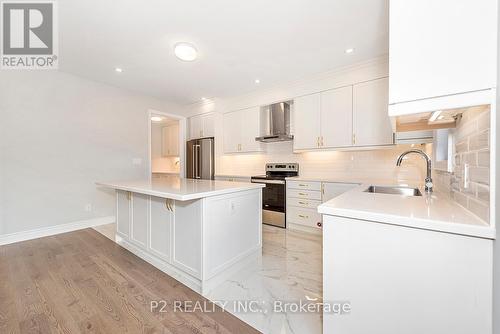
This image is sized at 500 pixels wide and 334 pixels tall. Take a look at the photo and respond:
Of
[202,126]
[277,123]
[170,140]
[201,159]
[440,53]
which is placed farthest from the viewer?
[170,140]

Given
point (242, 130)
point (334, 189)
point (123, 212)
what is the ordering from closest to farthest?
point (123, 212) < point (334, 189) < point (242, 130)

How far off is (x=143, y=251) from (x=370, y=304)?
2213mm

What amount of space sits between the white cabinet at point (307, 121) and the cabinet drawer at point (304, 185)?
0.60 metres

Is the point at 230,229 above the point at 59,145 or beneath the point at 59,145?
beneath

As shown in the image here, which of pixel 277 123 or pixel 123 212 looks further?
pixel 277 123

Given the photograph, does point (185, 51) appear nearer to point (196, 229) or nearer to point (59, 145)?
point (196, 229)

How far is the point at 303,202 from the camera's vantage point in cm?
321

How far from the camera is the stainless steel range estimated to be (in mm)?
3445

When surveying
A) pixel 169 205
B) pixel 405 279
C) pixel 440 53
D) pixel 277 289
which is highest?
pixel 440 53

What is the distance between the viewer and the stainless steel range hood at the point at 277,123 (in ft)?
12.2

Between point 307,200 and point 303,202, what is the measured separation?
2.9 inches

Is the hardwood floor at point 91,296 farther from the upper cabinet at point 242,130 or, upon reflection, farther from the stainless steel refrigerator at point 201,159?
the upper cabinet at point 242,130

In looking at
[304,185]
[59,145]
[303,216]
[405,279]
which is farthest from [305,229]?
[59,145]

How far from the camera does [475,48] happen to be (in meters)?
0.76
